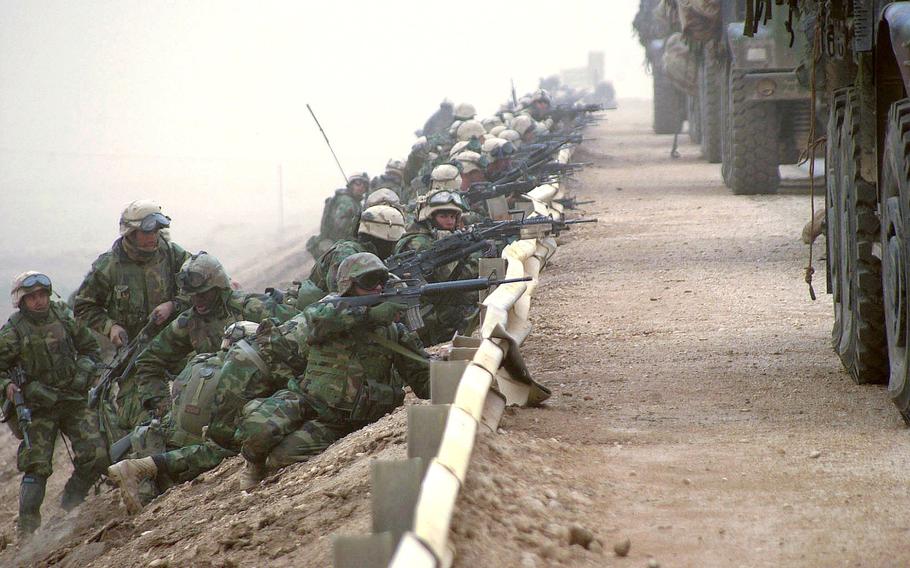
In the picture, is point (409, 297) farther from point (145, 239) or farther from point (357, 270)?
point (145, 239)

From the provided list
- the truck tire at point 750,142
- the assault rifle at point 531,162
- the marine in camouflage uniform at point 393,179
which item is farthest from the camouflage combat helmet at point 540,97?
the truck tire at point 750,142

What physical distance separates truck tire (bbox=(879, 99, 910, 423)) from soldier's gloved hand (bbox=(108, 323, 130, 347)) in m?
6.10

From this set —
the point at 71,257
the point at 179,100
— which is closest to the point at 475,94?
the point at 179,100

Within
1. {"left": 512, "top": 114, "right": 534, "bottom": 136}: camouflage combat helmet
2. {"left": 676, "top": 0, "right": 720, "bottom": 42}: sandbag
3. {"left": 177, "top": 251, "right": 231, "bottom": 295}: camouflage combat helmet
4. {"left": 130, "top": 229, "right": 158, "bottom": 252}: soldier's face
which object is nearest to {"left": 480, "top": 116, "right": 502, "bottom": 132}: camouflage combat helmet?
{"left": 512, "top": 114, "right": 534, "bottom": 136}: camouflage combat helmet

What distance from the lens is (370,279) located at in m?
7.75

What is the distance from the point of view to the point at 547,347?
27.1 feet

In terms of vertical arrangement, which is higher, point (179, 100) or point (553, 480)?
point (553, 480)

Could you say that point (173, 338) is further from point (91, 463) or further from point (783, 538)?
point (783, 538)

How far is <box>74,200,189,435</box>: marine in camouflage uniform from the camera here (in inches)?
414

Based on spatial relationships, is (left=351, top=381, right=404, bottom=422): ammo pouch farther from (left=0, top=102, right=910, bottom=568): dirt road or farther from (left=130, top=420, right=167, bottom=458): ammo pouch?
(left=130, top=420, right=167, bottom=458): ammo pouch

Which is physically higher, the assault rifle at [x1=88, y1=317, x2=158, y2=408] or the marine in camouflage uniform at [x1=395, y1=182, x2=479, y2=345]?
the marine in camouflage uniform at [x1=395, y1=182, x2=479, y2=345]

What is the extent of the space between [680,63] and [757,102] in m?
6.60

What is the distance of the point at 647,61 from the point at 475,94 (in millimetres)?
70538

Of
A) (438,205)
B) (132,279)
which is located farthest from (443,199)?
(132,279)
